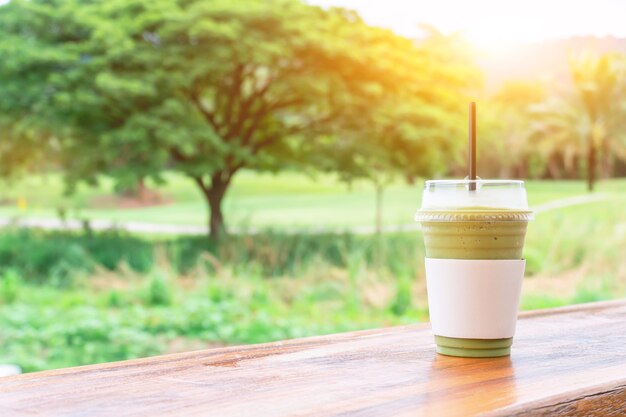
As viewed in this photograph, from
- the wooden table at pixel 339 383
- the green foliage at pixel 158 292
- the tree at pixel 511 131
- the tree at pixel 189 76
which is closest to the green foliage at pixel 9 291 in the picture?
the green foliage at pixel 158 292

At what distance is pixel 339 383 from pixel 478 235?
220 mm

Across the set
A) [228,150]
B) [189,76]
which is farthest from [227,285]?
[189,76]

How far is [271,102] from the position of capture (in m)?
8.75

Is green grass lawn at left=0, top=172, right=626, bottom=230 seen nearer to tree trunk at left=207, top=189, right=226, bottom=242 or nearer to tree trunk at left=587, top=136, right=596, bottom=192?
tree trunk at left=587, top=136, right=596, bottom=192

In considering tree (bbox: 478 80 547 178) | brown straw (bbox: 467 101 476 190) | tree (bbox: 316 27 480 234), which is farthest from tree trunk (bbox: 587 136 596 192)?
brown straw (bbox: 467 101 476 190)

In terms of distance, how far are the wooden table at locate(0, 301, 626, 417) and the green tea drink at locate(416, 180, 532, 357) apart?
0.11ft

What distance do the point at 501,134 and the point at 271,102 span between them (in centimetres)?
1167

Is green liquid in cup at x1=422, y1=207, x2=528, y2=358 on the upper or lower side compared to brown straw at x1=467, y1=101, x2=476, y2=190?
lower

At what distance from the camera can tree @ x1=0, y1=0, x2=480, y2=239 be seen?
7.06m

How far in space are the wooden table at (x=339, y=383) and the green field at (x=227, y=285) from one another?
326 cm

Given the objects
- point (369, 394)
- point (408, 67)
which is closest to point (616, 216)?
point (408, 67)

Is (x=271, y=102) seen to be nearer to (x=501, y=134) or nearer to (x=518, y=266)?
(x=518, y=266)

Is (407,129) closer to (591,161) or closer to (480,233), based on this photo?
(480,233)

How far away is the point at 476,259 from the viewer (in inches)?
34.0
